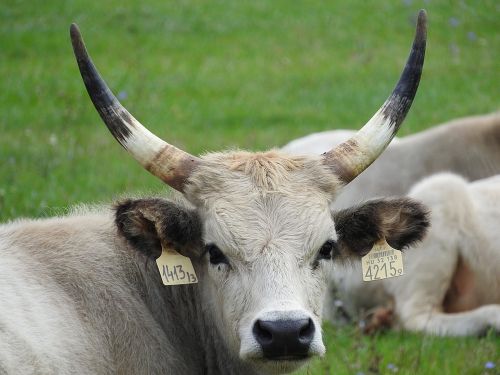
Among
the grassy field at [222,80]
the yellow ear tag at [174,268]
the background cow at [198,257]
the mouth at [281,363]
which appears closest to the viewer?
the mouth at [281,363]

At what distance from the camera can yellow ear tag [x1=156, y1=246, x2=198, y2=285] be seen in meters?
5.98

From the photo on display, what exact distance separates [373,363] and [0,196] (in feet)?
14.5

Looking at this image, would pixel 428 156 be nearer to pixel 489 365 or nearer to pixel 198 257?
pixel 489 365

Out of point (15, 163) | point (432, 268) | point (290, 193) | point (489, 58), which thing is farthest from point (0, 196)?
point (489, 58)

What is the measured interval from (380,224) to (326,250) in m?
0.50

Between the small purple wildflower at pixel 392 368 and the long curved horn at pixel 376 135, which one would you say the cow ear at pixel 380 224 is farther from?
the small purple wildflower at pixel 392 368

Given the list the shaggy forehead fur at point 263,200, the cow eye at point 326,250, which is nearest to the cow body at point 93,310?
the shaggy forehead fur at point 263,200

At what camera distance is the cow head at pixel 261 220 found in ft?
18.1

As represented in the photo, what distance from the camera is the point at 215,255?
588cm

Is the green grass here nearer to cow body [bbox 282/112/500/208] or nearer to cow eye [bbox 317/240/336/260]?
cow eye [bbox 317/240/336/260]

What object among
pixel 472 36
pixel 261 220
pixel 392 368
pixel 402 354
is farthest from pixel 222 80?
pixel 261 220

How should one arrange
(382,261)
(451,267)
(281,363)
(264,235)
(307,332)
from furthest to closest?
(451,267), (382,261), (264,235), (281,363), (307,332)

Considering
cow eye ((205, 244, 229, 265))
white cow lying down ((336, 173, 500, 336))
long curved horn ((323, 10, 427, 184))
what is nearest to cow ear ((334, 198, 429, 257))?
long curved horn ((323, 10, 427, 184))

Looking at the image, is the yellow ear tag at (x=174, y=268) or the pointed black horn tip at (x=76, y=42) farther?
the yellow ear tag at (x=174, y=268)
